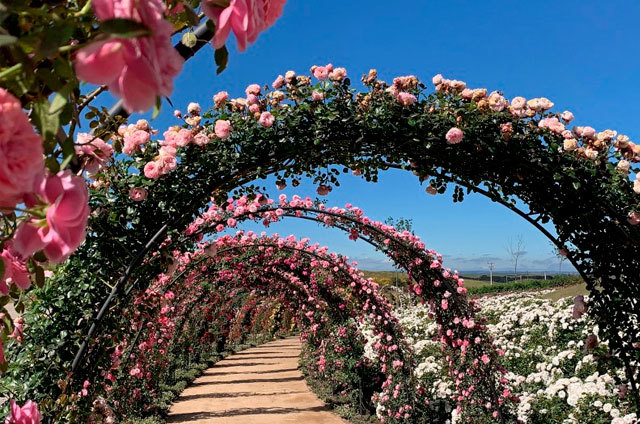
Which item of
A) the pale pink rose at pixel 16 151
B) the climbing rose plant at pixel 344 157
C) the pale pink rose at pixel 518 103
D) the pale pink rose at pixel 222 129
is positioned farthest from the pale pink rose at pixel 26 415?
the pale pink rose at pixel 518 103

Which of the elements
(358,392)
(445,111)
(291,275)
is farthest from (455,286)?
(291,275)

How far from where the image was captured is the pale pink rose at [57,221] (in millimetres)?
579

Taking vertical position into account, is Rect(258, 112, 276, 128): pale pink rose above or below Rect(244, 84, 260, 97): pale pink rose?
below

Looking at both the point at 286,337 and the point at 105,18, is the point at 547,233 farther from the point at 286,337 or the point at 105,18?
the point at 286,337

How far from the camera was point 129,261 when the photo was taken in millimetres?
3379

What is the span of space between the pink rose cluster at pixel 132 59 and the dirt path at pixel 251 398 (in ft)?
29.0

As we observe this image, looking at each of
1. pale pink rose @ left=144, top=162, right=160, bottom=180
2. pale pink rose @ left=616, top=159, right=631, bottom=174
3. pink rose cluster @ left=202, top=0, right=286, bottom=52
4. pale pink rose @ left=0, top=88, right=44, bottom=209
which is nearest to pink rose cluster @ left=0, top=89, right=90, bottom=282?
pale pink rose @ left=0, top=88, right=44, bottom=209

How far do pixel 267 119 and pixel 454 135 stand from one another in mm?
1195

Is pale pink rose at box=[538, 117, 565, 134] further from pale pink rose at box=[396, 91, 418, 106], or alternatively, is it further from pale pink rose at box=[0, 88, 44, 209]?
pale pink rose at box=[0, 88, 44, 209]

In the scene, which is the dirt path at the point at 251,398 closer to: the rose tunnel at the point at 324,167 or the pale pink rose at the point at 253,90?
the rose tunnel at the point at 324,167

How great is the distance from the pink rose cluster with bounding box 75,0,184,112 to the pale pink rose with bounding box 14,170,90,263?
15 cm

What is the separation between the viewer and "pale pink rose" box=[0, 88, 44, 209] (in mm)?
524

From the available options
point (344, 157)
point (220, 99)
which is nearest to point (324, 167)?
point (344, 157)

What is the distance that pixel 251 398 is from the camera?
10.7m
